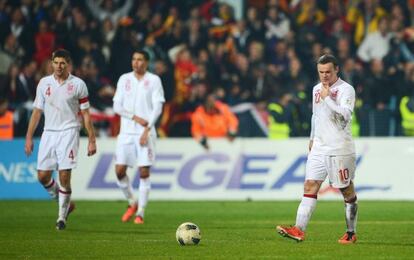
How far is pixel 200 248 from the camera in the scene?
40.7 feet

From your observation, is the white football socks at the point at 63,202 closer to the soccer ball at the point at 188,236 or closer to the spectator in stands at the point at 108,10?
the soccer ball at the point at 188,236

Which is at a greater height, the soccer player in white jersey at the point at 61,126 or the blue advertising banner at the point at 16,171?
the soccer player in white jersey at the point at 61,126

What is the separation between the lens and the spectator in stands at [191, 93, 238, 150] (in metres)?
22.6

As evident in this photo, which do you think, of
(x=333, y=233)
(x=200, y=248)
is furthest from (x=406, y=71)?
(x=200, y=248)

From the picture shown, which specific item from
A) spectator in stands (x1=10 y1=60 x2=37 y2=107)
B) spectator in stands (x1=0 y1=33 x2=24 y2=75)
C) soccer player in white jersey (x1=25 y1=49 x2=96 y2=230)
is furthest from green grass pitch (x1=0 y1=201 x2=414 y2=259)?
spectator in stands (x1=0 y1=33 x2=24 y2=75)

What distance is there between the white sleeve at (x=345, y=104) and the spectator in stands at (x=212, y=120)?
10.2m

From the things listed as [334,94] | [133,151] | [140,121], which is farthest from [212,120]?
[334,94]

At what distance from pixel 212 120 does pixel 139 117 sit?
5.99 meters

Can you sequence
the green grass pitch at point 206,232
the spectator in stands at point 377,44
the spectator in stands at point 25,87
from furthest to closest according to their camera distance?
the spectator in stands at point 377,44 → the spectator in stands at point 25,87 → the green grass pitch at point 206,232

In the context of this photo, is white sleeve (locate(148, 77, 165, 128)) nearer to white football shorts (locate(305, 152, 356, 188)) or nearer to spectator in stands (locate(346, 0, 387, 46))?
white football shorts (locate(305, 152, 356, 188))

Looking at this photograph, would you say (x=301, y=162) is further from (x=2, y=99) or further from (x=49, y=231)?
(x=49, y=231)

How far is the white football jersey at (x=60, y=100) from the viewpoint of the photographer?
1532 centimetres

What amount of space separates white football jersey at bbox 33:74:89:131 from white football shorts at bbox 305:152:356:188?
4089 millimetres

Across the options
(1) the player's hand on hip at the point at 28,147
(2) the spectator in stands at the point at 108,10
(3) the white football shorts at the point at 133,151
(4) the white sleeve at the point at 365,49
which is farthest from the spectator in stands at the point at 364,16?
(1) the player's hand on hip at the point at 28,147
